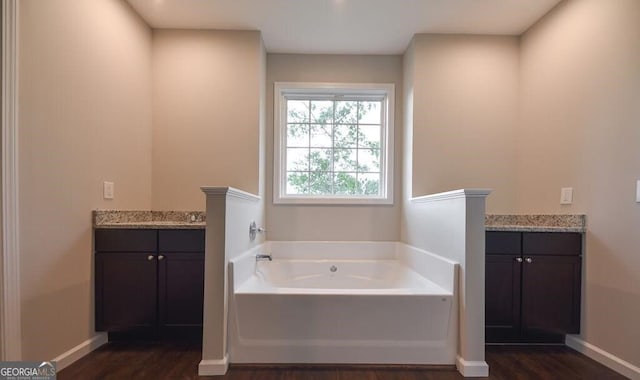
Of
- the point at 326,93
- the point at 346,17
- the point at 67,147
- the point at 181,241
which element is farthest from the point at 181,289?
the point at 346,17

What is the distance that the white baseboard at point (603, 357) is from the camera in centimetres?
193

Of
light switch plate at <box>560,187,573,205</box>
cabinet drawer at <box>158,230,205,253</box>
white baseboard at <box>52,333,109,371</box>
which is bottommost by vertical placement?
white baseboard at <box>52,333,109,371</box>

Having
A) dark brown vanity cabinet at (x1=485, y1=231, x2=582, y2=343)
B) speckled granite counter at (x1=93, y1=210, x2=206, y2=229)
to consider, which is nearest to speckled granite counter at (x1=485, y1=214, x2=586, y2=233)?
dark brown vanity cabinet at (x1=485, y1=231, x2=582, y2=343)

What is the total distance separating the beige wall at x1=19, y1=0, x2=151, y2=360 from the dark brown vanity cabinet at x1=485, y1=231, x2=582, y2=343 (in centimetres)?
272

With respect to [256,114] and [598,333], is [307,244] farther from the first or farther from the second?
[598,333]

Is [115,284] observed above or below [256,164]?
below

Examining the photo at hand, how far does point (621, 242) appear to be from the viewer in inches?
80.4

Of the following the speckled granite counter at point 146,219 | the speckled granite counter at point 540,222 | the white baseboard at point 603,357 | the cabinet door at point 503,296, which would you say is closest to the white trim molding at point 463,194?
the speckled granite counter at point 540,222

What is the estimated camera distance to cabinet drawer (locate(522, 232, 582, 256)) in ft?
7.60

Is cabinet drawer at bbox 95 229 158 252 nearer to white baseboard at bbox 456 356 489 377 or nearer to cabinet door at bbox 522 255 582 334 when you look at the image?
white baseboard at bbox 456 356 489 377

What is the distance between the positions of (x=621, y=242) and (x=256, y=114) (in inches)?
109

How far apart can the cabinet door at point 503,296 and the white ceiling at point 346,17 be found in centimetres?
191

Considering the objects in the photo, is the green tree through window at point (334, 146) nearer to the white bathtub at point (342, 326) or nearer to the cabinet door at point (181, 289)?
the cabinet door at point (181, 289)

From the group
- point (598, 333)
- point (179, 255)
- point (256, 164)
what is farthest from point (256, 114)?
point (598, 333)
